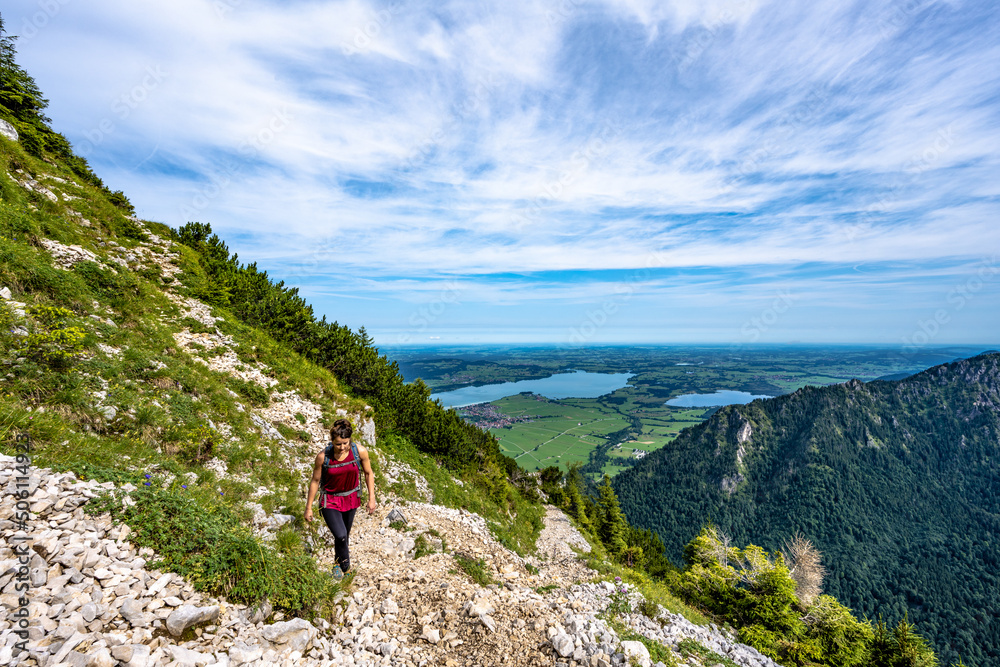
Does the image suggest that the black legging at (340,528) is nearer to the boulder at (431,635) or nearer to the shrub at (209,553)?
the shrub at (209,553)

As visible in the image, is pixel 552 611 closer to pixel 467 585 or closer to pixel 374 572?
pixel 467 585

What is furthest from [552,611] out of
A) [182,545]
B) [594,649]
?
[182,545]

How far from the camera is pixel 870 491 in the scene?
12281 centimetres

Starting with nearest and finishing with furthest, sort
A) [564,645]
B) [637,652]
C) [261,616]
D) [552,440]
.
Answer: [261,616] → [564,645] → [637,652] → [552,440]

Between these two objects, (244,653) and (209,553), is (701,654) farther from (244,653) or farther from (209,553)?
(209,553)

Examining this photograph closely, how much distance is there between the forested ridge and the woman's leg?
361 ft

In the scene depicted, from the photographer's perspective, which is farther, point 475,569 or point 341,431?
point 475,569

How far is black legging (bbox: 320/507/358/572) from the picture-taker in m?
7.07

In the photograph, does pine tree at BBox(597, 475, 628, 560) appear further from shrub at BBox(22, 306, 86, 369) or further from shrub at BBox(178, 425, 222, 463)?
shrub at BBox(22, 306, 86, 369)

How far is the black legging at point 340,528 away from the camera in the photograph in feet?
23.2

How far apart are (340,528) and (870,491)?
7075 inches

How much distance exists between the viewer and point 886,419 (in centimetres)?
15712

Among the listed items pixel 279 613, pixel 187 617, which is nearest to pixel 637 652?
pixel 279 613

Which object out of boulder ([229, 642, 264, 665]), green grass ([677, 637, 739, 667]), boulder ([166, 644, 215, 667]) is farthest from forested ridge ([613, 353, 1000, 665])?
boulder ([166, 644, 215, 667])
